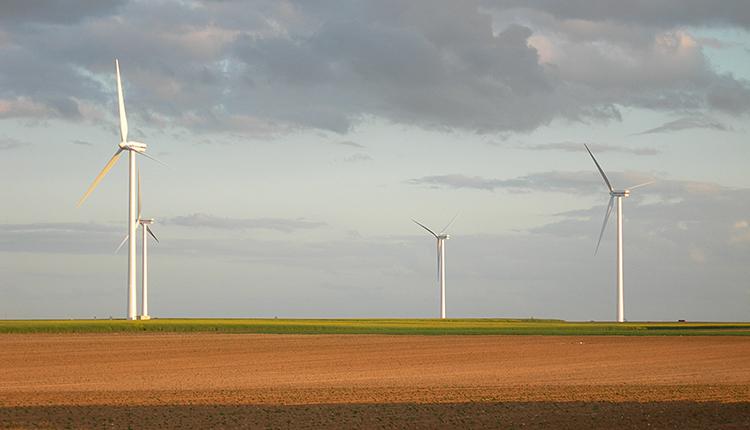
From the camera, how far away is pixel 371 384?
43.0m

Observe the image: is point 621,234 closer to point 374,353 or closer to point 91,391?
point 374,353

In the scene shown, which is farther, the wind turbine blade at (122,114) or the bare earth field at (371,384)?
the wind turbine blade at (122,114)

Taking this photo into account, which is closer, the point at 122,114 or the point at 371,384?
the point at 371,384

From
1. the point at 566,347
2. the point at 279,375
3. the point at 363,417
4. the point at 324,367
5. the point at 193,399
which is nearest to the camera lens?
the point at 363,417

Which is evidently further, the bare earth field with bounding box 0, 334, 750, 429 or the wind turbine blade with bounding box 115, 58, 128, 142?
the wind turbine blade with bounding box 115, 58, 128, 142

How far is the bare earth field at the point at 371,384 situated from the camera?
3112 centimetres

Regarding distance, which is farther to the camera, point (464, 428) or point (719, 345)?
point (719, 345)

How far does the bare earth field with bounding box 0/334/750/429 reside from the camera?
102 feet

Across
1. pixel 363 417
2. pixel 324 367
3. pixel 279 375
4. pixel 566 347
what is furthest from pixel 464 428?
pixel 566 347

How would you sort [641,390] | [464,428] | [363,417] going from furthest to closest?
[641,390]
[363,417]
[464,428]

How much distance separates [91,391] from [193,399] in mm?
5336

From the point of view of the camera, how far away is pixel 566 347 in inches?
2847

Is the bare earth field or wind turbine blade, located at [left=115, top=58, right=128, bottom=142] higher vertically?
wind turbine blade, located at [left=115, top=58, right=128, bottom=142]

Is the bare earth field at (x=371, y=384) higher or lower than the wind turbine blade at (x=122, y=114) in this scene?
lower
